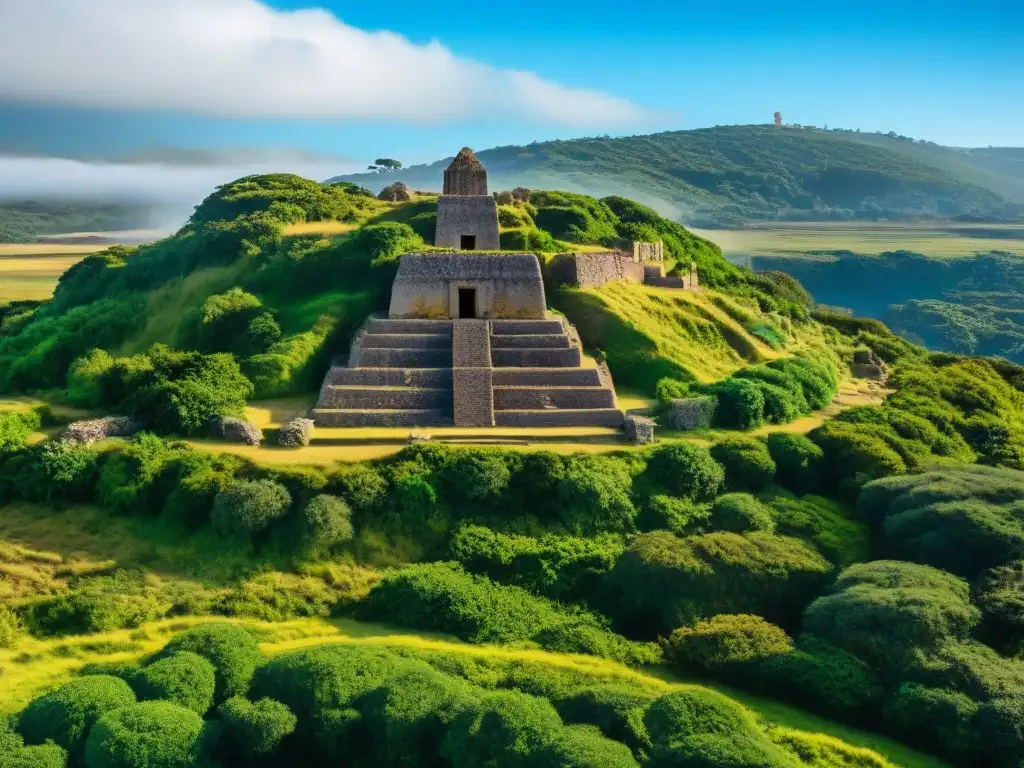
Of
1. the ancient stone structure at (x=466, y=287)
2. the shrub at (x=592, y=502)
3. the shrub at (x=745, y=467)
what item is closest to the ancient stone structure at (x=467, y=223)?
Result: the ancient stone structure at (x=466, y=287)

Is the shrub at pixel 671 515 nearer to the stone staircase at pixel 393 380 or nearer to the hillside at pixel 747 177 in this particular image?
the stone staircase at pixel 393 380

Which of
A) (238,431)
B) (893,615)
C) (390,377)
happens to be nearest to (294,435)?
(238,431)

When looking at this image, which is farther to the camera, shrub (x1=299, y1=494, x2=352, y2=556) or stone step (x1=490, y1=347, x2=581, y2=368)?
stone step (x1=490, y1=347, x2=581, y2=368)

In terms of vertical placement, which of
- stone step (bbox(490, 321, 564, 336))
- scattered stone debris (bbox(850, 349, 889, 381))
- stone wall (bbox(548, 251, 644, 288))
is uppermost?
stone wall (bbox(548, 251, 644, 288))

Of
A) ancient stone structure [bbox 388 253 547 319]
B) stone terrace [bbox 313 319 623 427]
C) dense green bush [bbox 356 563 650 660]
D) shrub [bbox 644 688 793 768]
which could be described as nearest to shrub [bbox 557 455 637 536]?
dense green bush [bbox 356 563 650 660]

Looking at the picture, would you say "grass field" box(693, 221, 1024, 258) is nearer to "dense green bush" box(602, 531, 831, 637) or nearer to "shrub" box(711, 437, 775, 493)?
"shrub" box(711, 437, 775, 493)

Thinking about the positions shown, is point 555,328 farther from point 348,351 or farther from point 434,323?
point 348,351

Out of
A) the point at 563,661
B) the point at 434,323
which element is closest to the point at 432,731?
the point at 563,661
